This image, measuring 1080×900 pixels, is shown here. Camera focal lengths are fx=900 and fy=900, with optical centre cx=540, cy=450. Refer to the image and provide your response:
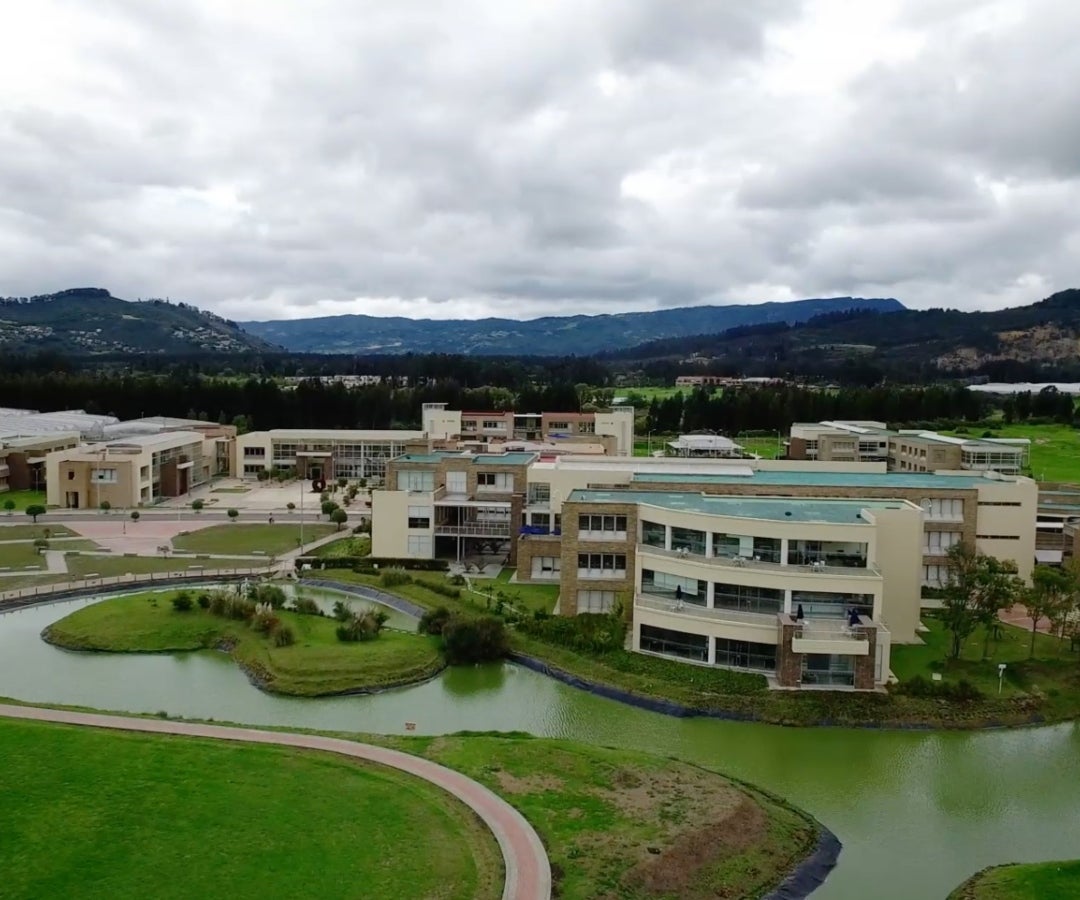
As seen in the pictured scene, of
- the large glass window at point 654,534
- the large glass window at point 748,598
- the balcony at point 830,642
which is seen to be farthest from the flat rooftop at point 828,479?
the balcony at point 830,642

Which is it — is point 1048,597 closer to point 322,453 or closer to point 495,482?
point 495,482

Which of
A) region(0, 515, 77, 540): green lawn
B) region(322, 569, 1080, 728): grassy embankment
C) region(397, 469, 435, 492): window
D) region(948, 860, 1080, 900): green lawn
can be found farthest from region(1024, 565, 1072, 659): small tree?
region(0, 515, 77, 540): green lawn

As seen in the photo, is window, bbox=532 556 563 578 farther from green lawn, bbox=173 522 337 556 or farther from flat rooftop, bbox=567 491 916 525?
green lawn, bbox=173 522 337 556

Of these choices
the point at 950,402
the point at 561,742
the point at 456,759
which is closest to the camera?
the point at 456,759

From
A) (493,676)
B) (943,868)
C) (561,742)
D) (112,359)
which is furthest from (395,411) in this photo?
(112,359)

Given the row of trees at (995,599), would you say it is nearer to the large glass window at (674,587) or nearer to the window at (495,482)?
the large glass window at (674,587)

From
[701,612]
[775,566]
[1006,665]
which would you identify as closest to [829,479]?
[775,566]

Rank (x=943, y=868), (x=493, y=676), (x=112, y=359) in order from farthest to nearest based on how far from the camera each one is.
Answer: (x=112, y=359), (x=493, y=676), (x=943, y=868)

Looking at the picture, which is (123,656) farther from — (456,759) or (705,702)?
(705,702)
